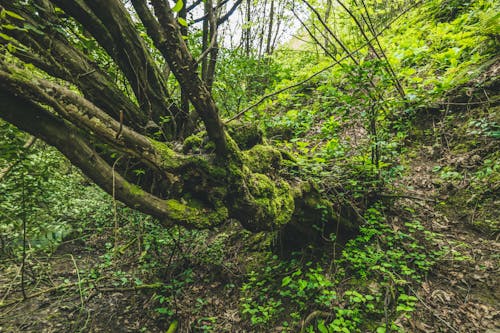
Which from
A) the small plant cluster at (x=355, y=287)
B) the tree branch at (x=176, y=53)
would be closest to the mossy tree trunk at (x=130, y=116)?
the tree branch at (x=176, y=53)

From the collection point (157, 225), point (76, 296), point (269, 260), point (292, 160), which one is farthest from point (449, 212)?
point (76, 296)

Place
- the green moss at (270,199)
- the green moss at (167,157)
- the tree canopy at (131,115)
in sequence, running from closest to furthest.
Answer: the tree canopy at (131,115) → the green moss at (167,157) → the green moss at (270,199)

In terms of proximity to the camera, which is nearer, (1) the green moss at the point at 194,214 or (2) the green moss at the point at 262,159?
(1) the green moss at the point at 194,214

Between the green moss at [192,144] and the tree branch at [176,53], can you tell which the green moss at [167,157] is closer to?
the green moss at [192,144]

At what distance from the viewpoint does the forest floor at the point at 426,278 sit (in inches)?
117

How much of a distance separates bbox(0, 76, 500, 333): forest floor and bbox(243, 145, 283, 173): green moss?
2029mm

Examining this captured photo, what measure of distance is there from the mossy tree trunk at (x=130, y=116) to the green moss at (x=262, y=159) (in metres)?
0.01

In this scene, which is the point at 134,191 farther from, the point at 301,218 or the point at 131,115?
the point at 301,218

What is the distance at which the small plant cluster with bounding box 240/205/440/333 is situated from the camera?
2996 mm

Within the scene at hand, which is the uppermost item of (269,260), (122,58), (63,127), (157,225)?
(122,58)

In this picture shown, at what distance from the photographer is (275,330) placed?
343 cm

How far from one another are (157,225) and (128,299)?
4.44 feet

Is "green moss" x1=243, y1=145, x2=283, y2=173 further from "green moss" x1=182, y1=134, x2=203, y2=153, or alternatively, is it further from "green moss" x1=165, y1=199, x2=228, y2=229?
"green moss" x1=165, y1=199, x2=228, y2=229

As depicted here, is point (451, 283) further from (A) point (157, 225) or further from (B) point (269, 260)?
(A) point (157, 225)
